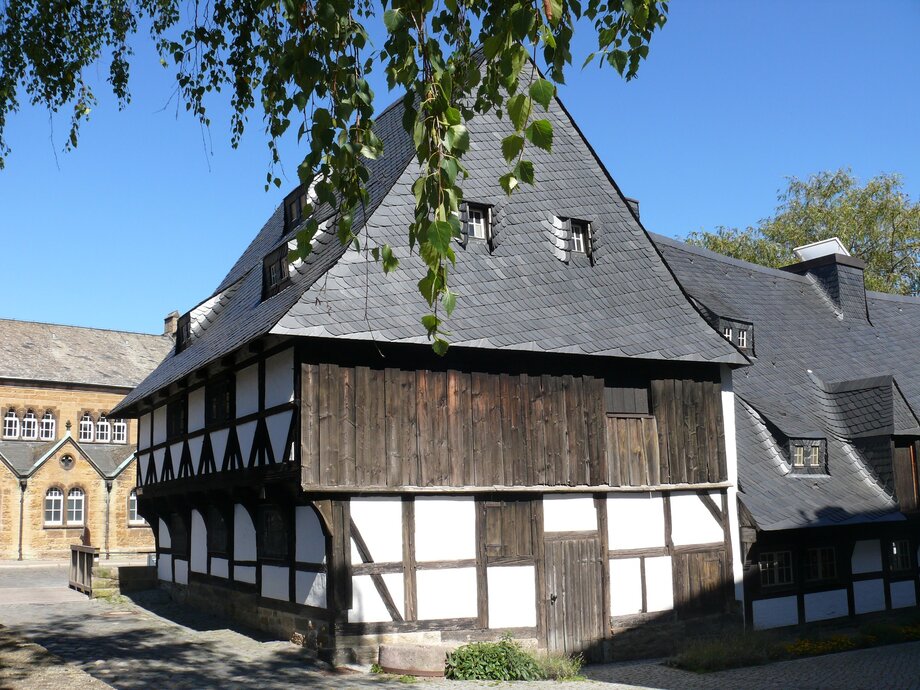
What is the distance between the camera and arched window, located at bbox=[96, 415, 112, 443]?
4247 cm

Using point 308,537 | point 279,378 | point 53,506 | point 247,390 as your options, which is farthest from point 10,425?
point 308,537

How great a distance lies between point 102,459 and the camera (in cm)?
4062

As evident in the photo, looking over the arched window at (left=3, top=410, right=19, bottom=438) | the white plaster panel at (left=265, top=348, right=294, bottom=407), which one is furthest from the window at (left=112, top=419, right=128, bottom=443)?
the white plaster panel at (left=265, top=348, right=294, bottom=407)

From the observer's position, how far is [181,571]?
20297 millimetres

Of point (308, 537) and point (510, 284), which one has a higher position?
point (510, 284)

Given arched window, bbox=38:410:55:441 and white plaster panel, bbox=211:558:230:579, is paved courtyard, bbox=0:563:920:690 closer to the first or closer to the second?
white plaster panel, bbox=211:558:230:579

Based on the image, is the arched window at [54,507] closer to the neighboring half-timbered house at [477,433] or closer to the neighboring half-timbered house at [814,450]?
the neighboring half-timbered house at [477,433]

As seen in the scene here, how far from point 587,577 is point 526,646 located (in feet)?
5.56

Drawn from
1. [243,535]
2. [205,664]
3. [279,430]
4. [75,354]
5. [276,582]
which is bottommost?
[205,664]

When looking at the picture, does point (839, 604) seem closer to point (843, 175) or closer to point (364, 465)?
point (364, 465)

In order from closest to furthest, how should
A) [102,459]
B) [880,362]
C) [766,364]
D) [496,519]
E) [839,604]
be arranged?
[496,519], [839,604], [766,364], [880,362], [102,459]

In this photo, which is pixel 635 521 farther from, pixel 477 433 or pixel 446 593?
pixel 446 593

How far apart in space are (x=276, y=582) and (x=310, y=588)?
137cm

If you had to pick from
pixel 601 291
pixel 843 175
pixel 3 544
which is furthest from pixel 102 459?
pixel 843 175
